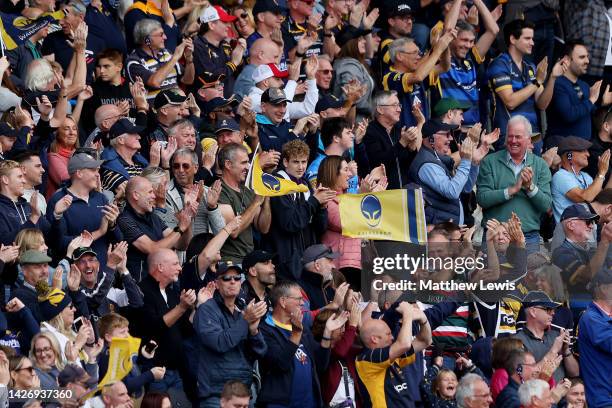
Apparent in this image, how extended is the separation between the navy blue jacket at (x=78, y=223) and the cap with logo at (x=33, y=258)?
0.80 metres

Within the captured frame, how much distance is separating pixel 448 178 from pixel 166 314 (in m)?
4.02

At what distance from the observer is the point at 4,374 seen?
12.9 metres

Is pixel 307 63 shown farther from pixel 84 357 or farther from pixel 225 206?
pixel 84 357

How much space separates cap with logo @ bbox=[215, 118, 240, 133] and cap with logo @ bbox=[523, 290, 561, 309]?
303 cm

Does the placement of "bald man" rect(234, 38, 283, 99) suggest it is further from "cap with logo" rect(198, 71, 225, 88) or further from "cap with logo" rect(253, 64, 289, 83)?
"cap with logo" rect(198, 71, 225, 88)

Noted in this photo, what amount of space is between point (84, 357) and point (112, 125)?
3374 mm

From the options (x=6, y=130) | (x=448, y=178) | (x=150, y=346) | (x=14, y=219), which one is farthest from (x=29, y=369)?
(x=448, y=178)

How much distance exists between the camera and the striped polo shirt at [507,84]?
20469 millimetres

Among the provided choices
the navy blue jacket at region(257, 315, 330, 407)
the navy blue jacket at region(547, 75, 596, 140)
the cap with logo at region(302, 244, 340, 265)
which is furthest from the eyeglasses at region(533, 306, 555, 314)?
the navy blue jacket at region(547, 75, 596, 140)

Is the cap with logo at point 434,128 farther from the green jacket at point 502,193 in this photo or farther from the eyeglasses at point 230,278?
the eyeglasses at point 230,278

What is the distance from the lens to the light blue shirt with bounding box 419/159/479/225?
1788 cm

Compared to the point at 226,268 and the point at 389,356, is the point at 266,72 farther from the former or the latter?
the point at 389,356

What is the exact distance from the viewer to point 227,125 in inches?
687

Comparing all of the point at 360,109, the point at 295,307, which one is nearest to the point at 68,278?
the point at 295,307
